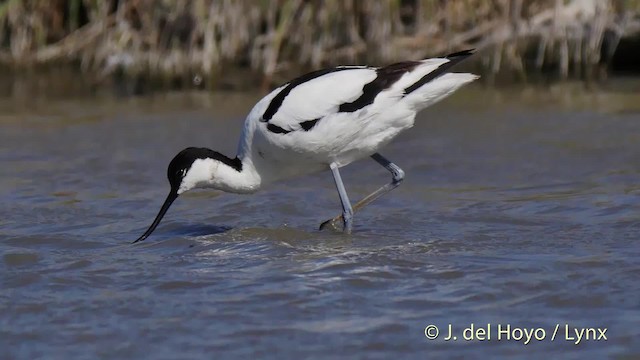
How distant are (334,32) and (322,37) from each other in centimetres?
15

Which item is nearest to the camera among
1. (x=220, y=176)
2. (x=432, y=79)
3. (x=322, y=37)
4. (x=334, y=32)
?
(x=432, y=79)

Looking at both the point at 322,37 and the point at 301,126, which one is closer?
the point at 301,126

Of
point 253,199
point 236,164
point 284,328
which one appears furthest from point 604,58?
point 284,328

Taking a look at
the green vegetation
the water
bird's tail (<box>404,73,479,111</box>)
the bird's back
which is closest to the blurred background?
the green vegetation

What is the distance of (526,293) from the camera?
466cm

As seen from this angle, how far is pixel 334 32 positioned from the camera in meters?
9.71

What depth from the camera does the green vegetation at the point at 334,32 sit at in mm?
9430

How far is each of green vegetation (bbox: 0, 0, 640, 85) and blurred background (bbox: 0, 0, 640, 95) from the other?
0.01 m

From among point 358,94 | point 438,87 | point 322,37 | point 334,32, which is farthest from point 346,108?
point 334,32

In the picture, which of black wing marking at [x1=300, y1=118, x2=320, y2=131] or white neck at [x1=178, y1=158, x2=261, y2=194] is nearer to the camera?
black wing marking at [x1=300, y1=118, x2=320, y2=131]

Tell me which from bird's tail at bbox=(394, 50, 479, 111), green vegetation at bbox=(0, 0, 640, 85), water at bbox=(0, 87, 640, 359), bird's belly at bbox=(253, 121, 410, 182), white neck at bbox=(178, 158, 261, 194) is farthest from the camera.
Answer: green vegetation at bbox=(0, 0, 640, 85)

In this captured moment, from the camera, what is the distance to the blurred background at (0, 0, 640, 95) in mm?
9438

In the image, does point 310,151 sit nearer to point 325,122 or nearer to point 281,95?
point 325,122

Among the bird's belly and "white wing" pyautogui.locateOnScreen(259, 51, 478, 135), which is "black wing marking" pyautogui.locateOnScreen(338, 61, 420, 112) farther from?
the bird's belly
